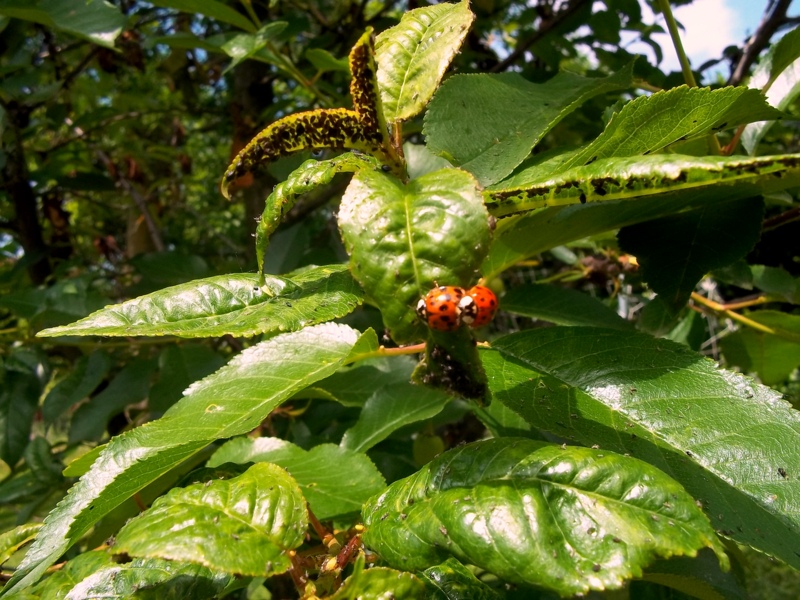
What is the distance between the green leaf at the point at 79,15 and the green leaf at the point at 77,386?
0.81m

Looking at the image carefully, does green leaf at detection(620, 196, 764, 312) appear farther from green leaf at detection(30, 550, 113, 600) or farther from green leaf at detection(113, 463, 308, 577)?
green leaf at detection(30, 550, 113, 600)

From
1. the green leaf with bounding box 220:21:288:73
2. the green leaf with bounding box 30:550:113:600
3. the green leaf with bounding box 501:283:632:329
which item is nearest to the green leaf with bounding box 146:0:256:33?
the green leaf with bounding box 220:21:288:73

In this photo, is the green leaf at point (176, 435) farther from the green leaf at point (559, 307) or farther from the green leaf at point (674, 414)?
the green leaf at point (559, 307)

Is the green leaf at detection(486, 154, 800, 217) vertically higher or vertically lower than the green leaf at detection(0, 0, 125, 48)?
lower

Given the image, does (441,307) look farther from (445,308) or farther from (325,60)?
(325,60)

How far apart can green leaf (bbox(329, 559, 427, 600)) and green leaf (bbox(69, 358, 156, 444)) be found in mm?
1179

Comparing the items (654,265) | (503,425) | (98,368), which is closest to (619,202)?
(654,265)

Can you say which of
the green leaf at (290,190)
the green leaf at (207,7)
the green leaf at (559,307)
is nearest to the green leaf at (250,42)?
the green leaf at (207,7)

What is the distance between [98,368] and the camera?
1614mm

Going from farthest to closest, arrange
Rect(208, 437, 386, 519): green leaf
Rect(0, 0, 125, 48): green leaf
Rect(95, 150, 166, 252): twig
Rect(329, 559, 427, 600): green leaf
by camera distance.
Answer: Rect(95, 150, 166, 252): twig, Rect(0, 0, 125, 48): green leaf, Rect(208, 437, 386, 519): green leaf, Rect(329, 559, 427, 600): green leaf

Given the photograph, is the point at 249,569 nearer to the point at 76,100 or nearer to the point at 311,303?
the point at 311,303

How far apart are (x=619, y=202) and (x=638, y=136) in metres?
0.20

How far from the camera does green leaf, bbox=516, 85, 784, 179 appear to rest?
1.91ft

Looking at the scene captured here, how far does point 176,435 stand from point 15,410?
1.22 m
